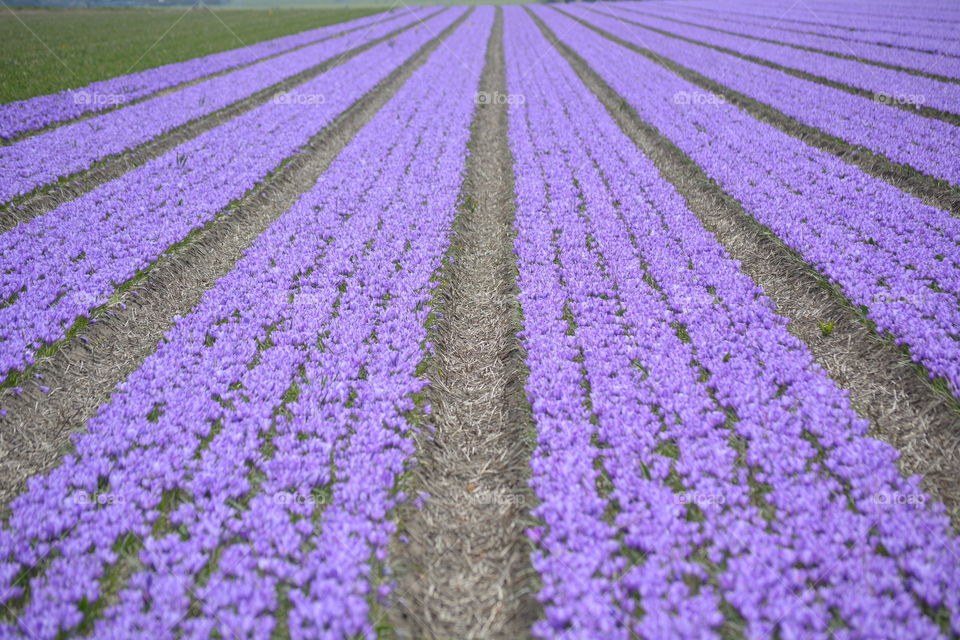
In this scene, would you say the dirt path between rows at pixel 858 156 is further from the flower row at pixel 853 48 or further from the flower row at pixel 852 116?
the flower row at pixel 853 48

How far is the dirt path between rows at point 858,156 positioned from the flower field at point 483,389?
0.08 meters

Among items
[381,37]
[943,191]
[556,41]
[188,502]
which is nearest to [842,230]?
[943,191]

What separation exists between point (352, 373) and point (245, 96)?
1595cm

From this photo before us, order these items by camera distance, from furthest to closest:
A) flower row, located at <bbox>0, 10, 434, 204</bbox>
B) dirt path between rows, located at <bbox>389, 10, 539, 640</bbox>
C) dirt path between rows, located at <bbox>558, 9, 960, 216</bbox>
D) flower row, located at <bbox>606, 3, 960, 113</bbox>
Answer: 1. flower row, located at <bbox>606, 3, 960, 113</bbox>
2. flower row, located at <bbox>0, 10, 434, 204</bbox>
3. dirt path between rows, located at <bbox>558, 9, 960, 216</bbox>
4. dirt path between rows, located at <bbox>389, 10, 539, 640</bbox>

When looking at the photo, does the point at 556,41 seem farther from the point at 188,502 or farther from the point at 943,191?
the point at 188,502

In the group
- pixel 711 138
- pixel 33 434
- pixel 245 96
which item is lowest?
pixel 33 434

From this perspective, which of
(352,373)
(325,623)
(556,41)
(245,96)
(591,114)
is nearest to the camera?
(325,623)

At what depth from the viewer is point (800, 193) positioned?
29.8ft

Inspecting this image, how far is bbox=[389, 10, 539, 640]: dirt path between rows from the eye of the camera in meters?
3.36

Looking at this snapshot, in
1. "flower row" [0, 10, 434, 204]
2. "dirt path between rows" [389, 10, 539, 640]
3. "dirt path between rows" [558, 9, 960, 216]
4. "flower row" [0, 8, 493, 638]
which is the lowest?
"dirt path between rows" [389, 10, 539, 640]

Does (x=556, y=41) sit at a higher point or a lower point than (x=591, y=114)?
higher

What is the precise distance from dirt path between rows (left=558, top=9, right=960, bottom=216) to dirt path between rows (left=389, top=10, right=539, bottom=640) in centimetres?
796

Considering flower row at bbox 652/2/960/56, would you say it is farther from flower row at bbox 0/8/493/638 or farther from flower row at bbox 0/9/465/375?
flower row at bbox 0/8/493/638

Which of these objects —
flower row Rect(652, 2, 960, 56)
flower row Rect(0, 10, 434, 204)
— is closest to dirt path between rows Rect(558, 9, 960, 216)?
flower row Rect(652, 2, 960, 56)
